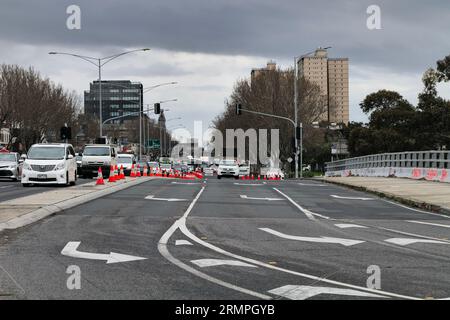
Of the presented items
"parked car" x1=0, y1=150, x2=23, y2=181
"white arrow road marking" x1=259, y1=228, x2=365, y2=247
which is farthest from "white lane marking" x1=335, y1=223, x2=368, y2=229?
"parked car" x1=0, y1=150, x2=23, y2=181

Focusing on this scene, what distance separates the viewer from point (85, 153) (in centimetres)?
4188

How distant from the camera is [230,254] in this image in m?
10.2

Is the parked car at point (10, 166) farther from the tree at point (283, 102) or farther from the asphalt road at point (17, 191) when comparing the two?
the tree at point (283, 102)

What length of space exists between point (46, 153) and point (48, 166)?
1.05 m

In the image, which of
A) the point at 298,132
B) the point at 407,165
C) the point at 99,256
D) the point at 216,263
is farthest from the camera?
the point at 298,132

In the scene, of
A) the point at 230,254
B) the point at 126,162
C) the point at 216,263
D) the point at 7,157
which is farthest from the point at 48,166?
the point at 126,162

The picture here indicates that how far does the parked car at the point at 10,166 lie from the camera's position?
3794cm

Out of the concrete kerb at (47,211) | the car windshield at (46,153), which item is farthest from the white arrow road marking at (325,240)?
the car windshield at (46,153)

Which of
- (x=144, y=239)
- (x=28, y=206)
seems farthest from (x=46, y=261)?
(x=28, y=206)

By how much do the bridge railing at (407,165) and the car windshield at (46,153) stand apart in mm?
16800

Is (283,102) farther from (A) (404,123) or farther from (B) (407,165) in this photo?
(B) (407,165)

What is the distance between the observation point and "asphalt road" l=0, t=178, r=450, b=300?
24.6 ft

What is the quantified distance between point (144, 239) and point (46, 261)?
105 inches

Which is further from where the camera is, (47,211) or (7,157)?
(7,157)
